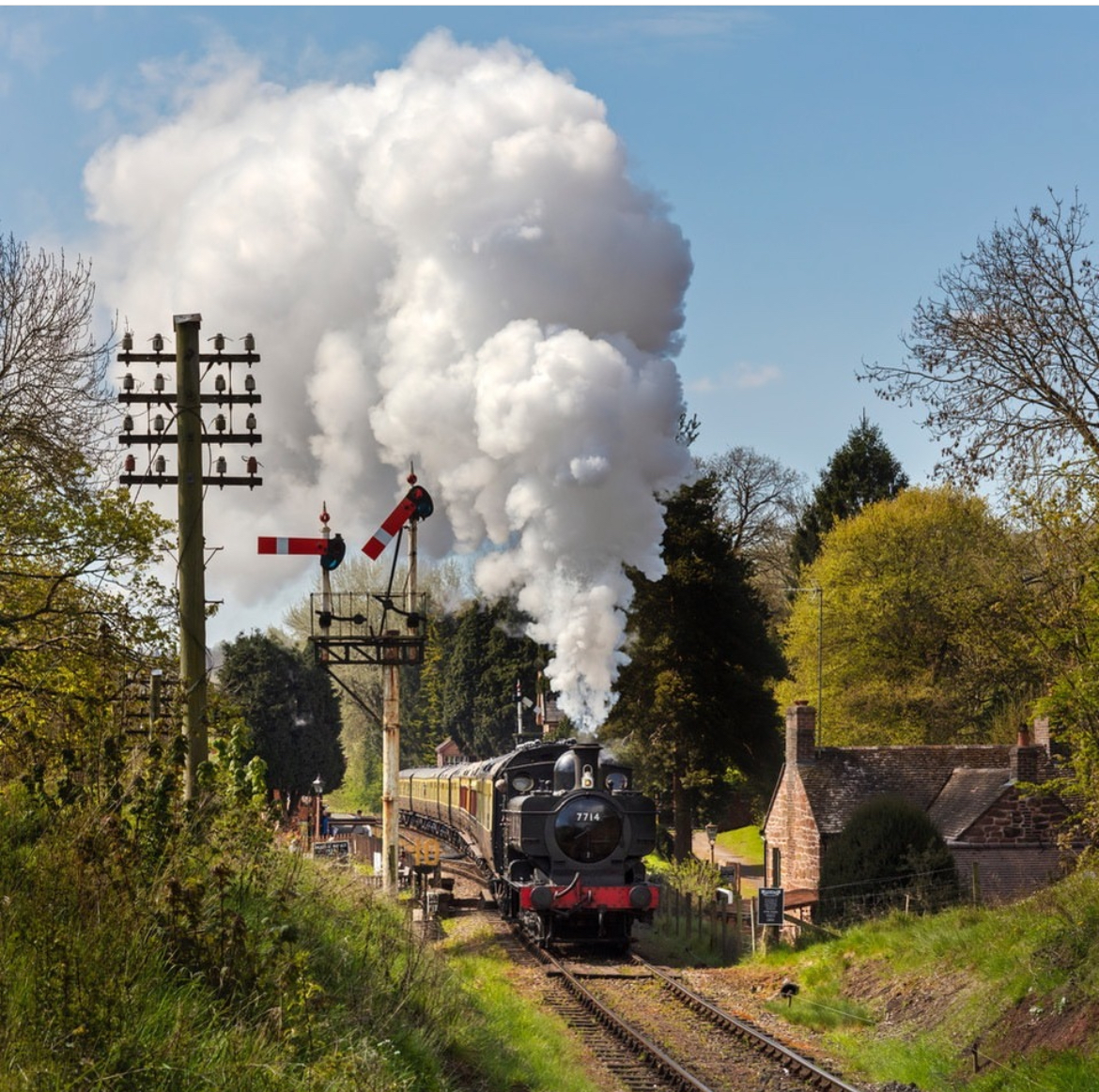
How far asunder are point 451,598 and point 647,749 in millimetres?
29993

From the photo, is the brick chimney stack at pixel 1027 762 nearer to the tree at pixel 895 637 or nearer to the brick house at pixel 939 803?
the brick house at pixel 939 803

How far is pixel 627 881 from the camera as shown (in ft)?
→ 77.8

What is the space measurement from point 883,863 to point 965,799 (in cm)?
625

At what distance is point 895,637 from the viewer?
53062 millimetres

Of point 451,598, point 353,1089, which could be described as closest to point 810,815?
point 353,1089

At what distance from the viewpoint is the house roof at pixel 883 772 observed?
3288cm

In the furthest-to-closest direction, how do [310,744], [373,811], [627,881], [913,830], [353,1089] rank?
[373,811], [310,744], [913,830], [627,881], [353,1089]

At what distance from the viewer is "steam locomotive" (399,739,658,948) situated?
23219 mm

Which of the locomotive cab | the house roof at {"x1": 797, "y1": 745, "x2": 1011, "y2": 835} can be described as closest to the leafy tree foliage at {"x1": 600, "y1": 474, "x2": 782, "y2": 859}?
the house roof at {"x1": 797, "y1": 745, "x2": 1011, "y2": 835}

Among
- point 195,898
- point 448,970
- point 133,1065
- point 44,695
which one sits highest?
point 44,695

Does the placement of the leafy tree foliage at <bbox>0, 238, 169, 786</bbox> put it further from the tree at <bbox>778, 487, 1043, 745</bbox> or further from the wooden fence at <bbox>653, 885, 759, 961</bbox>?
the tree at <bbox>778, 487, 1043, 745</bbox>

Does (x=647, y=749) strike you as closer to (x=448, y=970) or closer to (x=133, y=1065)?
(x=448, y=970)

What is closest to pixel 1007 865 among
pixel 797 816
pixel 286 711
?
pixel 797 816

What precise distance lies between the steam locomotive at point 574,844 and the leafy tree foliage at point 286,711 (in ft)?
106
